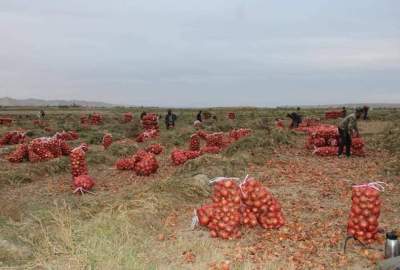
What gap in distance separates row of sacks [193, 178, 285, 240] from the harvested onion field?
144 mm

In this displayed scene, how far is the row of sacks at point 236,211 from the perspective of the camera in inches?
323

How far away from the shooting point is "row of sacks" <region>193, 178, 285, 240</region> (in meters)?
8.20

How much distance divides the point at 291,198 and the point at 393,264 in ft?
14.0

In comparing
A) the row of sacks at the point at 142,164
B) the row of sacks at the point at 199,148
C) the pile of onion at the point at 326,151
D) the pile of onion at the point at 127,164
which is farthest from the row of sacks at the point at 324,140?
the pile of onion at the point at 127,164

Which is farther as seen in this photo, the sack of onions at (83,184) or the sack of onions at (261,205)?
the sack of onions at (83,184)

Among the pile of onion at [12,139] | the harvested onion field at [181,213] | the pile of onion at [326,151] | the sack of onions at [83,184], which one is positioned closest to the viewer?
the harvested onion field at [181,213]

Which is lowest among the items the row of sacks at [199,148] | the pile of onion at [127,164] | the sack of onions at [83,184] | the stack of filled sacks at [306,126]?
the sack of onions at [83,184]

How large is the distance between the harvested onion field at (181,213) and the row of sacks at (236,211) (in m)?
0.14

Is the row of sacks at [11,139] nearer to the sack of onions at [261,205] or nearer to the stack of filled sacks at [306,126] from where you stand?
the stack of filled sacks at [306,126]

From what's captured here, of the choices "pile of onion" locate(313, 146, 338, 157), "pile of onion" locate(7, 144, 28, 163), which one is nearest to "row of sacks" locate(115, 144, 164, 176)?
"pile of onion" locate(7, 144, 28, 163)

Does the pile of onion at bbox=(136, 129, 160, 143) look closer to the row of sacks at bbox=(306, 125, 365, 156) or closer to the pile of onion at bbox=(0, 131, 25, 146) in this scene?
the pile of onion at bbox=(0, 131, 25, 146)

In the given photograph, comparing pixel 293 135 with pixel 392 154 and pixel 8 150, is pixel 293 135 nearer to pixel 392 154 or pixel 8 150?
pixel 392 154

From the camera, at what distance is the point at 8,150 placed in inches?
773

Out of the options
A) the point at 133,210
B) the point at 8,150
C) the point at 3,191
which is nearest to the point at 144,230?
the point at 133,210
